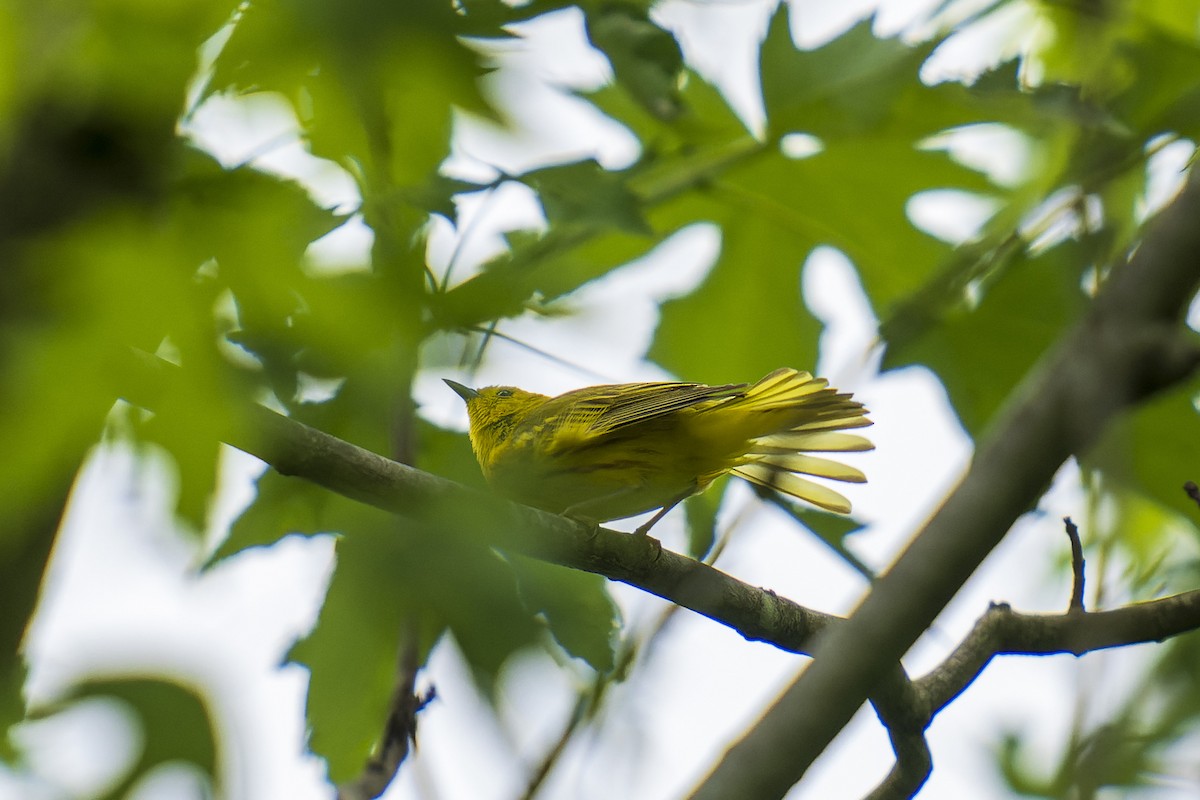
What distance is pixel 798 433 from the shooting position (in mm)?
3750

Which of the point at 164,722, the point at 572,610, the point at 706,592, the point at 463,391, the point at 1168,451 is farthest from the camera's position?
the point at 463,391

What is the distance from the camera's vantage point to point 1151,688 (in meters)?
3.11

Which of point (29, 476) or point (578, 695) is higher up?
point (29, 476)

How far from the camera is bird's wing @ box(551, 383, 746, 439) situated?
11.1 feet

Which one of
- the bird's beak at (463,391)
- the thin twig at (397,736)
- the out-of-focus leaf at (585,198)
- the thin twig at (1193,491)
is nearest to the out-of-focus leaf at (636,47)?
the out-of-focus leaf at (585,198)

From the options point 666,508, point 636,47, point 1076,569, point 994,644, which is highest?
point 636,47

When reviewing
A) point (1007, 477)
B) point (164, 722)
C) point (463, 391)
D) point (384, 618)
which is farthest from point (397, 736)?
point (463, 391)

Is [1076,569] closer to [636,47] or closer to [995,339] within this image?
[995,339]

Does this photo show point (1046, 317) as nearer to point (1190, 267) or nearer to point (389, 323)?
point (1190, 267)

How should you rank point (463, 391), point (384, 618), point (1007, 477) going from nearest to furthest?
1. point (1007, 477)
2. point (384, 618)
3. point (463, 391)

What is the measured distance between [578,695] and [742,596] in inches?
18.7

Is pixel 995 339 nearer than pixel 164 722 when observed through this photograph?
No

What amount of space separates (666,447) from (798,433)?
0.45 metres

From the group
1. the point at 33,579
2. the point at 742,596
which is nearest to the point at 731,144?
the point at 742,596
